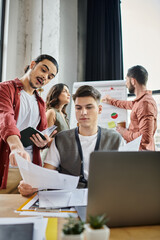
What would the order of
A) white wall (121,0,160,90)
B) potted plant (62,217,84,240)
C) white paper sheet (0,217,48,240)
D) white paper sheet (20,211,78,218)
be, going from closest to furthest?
potted plant (62,217,84,240) → white paper sheet (0,217,48,240) → white paper sheet (20,211,78,218) → white wall (121,0,160,90)

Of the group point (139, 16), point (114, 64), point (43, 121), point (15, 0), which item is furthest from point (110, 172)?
point (15, 0)

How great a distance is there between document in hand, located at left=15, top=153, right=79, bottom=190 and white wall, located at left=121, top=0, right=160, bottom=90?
240 centimetres

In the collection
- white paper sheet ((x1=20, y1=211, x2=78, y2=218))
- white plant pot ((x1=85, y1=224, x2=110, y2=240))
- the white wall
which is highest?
the white wall

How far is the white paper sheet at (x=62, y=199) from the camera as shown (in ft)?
3.01

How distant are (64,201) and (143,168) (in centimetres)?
43

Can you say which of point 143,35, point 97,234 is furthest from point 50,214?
point 143,35

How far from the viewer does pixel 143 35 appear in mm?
3100

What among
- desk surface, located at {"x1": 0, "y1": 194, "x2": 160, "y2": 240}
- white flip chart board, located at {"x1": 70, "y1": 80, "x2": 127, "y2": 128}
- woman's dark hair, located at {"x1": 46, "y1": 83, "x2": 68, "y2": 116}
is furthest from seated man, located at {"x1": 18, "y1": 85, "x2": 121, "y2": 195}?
white flip chart board, located at {"x1": 70, "y1": 80, "x2": 127, "y2": 128}

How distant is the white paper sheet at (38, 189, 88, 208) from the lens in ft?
3.01

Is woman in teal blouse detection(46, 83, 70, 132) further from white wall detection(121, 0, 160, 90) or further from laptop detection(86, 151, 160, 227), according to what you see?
laptop detection(86, 151, 160, 227)

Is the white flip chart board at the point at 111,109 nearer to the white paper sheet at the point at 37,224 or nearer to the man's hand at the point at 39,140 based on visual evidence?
the man's hand at the point at 39,140

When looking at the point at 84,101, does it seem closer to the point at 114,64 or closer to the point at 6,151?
the point at 6,151

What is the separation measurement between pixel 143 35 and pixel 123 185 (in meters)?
2.90

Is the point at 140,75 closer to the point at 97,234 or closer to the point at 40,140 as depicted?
the point at 40,140
